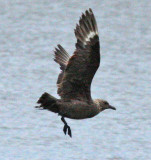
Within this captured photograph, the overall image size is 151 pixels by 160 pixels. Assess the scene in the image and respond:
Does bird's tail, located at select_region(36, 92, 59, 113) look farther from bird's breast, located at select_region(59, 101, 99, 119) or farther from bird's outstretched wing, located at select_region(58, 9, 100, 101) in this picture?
bird's outstretched wing, located at select_region(58, 9, 100, 101)

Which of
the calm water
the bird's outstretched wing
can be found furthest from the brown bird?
the calm water

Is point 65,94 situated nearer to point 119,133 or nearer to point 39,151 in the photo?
point 39,151

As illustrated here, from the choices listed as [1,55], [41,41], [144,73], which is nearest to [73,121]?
[144,73]

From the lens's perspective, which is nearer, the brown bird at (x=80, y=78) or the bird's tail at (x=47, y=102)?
the bird's tail at (x=47, y=102)

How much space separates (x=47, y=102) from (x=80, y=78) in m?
0.55

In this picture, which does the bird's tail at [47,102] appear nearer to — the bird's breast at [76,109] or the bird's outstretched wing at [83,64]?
the bird's breast at [76,109]

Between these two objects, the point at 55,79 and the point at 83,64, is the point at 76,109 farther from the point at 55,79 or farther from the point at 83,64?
the point at 55,79

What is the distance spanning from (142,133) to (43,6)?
8.40 metres

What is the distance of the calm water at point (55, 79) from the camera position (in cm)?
1104

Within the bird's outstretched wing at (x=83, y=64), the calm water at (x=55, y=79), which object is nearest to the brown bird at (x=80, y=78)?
the bird's outstretched wing at (x=83, y=64)

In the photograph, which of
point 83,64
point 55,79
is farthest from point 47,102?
point 55,79

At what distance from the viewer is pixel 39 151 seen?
10.8 metres

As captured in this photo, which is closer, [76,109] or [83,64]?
[83,64]

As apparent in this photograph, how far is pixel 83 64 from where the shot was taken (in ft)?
28.9
